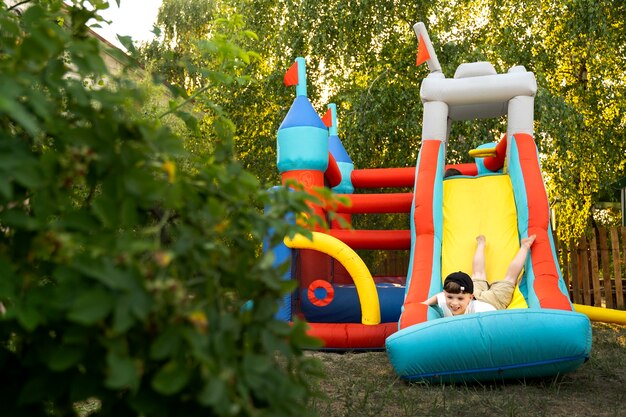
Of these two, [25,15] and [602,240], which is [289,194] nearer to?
[25,15]

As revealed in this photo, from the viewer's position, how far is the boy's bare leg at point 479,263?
223 inches

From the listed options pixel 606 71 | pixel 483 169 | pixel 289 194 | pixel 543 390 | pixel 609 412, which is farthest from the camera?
pixel 606 71

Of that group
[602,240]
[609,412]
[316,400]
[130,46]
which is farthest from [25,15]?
[602,240]

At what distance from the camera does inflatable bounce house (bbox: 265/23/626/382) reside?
442 cm

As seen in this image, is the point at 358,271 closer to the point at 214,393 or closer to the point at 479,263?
the point at 479,263

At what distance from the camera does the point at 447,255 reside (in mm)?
5953

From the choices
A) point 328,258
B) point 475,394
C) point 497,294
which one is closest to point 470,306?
point 497,294

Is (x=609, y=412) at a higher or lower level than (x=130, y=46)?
lower

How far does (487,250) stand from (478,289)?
53 centimetres

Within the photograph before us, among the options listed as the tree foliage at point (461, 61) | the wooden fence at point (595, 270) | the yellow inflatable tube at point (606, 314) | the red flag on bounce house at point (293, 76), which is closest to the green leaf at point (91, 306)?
the yellow inflatable tube at point (606, 314)

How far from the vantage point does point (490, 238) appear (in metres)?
6.02

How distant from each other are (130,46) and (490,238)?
4660 mm

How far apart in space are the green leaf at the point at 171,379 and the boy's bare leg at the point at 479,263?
4.85 meters

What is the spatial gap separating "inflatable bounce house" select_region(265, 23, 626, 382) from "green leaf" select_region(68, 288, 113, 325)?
142 inches
